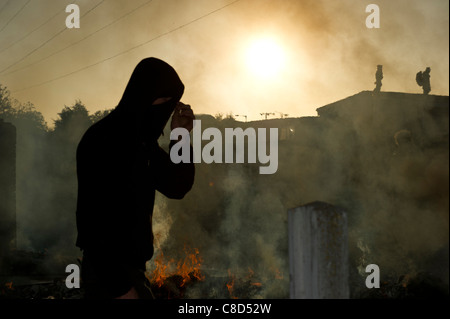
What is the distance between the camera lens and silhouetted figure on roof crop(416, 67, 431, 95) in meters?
21.6

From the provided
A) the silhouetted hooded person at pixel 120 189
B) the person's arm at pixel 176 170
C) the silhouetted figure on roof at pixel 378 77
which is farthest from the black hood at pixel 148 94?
the silhouetted figure on roof at pixel 378 77

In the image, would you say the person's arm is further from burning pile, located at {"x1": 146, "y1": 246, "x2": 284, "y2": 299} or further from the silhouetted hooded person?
burning pile, located at {"x1": 146, "y1": 246, "x2": 284, "y2": 299}

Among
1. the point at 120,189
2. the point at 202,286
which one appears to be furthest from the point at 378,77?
the point at 120,189

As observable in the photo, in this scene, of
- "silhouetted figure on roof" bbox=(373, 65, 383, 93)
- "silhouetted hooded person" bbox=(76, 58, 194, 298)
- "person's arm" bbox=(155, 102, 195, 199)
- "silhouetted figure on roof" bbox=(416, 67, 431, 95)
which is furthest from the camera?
"silhouetted figure on roof" bbox=(373, 65, 383, 93)

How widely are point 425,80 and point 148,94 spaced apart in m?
21.7

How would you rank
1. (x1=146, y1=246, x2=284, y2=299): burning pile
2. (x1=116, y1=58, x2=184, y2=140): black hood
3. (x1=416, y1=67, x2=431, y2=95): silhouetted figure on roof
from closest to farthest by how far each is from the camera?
(x1=116, y1=58, x2=184, y2=140): black hood
(x1=146, y1=246, x2=284, y2=299): burning pile
(x1=416, y1=67, x2=431, y2=95): silhouetted figure on roof

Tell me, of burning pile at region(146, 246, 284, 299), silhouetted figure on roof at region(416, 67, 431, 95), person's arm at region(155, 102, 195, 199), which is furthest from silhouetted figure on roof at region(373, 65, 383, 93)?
person's arm at region(155, 102, 195, 199)

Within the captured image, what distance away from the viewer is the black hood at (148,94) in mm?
2734

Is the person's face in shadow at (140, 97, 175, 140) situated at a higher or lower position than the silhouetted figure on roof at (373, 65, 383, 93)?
lower

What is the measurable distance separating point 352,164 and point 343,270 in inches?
676

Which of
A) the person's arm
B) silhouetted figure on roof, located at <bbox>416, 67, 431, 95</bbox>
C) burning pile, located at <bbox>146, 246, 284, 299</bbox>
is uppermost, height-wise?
silhouetted figure on roof, located at <bbox>416, 67, 431, 95</bbox>

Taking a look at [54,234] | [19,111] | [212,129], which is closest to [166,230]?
[54,234]

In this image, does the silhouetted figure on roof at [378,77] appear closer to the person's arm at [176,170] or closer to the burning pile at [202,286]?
the burning pile at [202,286]
